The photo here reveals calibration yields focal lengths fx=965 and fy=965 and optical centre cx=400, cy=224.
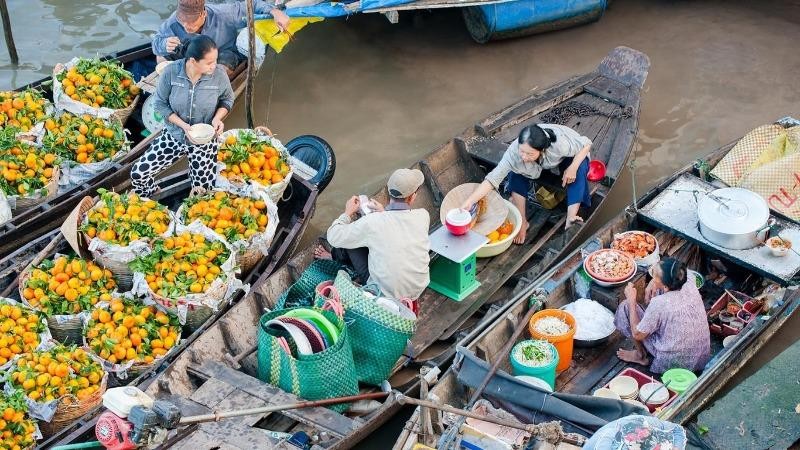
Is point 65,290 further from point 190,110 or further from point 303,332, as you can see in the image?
point 303,332

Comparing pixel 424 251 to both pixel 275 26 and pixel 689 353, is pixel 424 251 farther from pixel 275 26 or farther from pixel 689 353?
pixel 275 26

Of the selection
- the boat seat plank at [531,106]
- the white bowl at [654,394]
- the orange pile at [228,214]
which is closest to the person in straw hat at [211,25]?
the orange pile at [228,214]

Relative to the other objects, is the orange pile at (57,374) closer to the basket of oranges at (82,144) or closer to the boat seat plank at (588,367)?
the basket of oranges at (82,144)

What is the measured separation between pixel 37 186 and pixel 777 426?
17.7ft

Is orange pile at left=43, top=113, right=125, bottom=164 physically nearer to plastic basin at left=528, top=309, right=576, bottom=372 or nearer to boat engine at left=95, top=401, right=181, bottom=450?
boat engine at left=95, top=401, right=181, bottom=450

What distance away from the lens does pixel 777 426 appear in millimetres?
5656

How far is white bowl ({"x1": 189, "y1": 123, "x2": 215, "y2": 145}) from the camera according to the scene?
21.9 ft

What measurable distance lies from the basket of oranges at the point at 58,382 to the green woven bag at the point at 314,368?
1016 mm

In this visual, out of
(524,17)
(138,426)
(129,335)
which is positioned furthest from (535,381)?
(524,17)

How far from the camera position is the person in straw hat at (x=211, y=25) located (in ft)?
25.1

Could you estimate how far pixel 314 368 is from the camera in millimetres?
5438

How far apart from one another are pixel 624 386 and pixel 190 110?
3.46 metres

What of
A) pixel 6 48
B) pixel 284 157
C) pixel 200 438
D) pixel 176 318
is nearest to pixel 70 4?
pixel 6 48

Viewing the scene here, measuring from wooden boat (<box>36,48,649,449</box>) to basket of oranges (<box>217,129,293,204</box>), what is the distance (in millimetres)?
686
